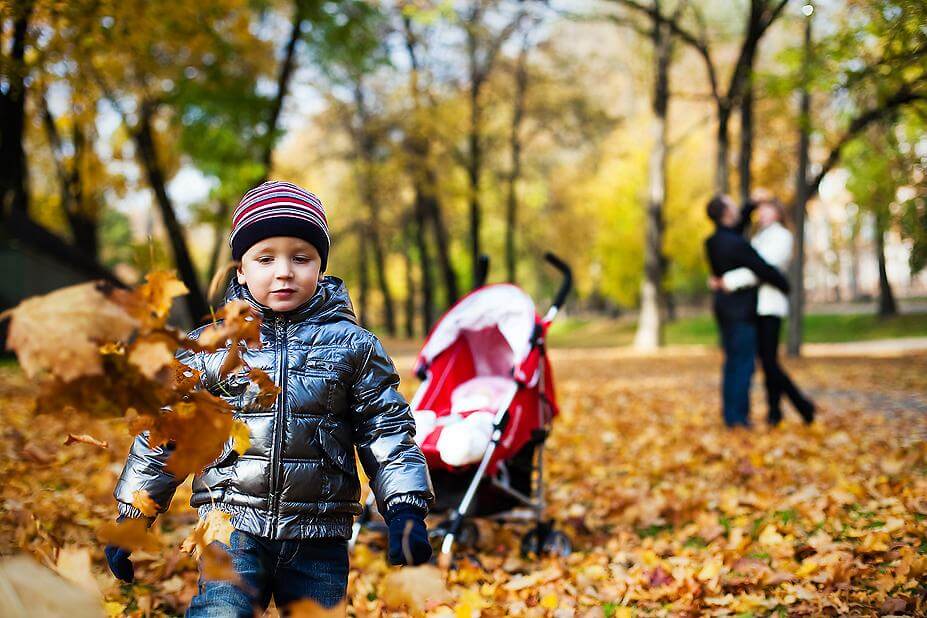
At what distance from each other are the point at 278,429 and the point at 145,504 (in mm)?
387

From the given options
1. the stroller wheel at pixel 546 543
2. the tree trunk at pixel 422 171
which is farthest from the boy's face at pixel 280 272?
the tree trunk at pixel 422 171

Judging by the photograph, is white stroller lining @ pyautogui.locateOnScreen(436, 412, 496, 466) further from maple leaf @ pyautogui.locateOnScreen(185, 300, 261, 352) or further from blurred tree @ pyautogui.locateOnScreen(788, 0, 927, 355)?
blurred tree @ pyautogui.locateOnScreen(788, 0, 927, 355)

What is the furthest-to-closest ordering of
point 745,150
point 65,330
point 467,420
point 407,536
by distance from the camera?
point 745,150, point 467,420, point 407,536, point 65,330

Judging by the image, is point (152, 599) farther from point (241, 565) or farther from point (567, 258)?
point (567, 258)

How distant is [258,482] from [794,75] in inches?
489

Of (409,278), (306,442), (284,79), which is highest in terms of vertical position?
(284,79)

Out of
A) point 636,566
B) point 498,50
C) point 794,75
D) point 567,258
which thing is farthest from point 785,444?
point 567,258

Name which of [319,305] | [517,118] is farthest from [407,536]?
[517,118]

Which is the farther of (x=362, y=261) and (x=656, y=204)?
(x=362, y=261)

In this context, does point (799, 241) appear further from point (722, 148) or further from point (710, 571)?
point (710, 571)

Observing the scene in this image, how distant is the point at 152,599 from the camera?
330 cm

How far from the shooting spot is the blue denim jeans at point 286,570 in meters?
2.13

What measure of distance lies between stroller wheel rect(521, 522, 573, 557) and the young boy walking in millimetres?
2074

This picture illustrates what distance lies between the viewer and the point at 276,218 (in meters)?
2.29
